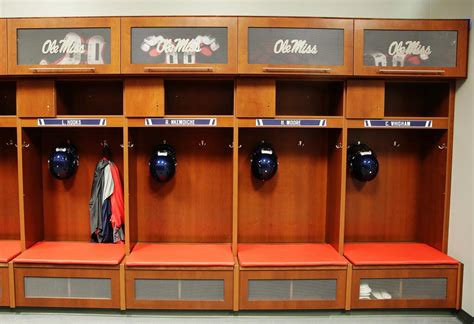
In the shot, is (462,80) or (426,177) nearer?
(462,80)

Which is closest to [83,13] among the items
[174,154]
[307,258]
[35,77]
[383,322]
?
[35,77]

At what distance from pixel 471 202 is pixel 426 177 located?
0.50 m

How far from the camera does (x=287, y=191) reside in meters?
3.15

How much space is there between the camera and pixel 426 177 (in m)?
3.10

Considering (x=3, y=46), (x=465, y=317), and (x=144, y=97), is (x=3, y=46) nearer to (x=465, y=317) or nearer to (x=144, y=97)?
(x=144, y=97)

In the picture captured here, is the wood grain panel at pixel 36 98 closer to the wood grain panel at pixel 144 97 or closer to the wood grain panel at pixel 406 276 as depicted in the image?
the wood grain panel at pixel 144 97

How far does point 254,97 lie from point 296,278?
1.42 m

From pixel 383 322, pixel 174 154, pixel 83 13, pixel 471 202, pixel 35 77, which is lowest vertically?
pixel 383 322

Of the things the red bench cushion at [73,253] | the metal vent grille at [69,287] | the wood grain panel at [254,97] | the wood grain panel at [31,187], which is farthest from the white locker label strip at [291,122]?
the wood grain panel at [31,187]

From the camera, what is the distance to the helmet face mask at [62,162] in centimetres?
289

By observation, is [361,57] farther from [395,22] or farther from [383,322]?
[383,322]

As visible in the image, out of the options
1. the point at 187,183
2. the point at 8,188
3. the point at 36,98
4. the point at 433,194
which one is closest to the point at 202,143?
the point at 187,183

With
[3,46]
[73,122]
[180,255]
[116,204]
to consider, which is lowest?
[180,255]

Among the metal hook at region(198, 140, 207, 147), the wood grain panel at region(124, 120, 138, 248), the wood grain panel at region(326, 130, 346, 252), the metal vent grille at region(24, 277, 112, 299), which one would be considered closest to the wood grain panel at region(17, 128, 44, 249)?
the metal vent grille at region(24, 277, 112, 299)
